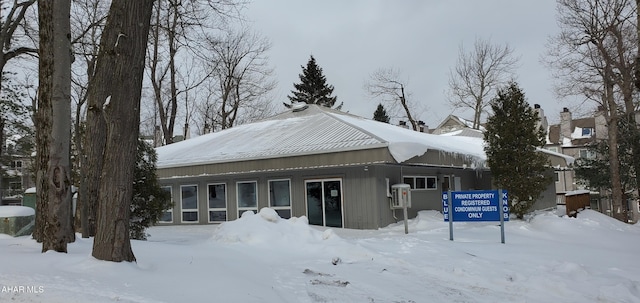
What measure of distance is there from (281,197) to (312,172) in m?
1.79

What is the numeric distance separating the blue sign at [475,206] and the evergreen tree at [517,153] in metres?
3.92

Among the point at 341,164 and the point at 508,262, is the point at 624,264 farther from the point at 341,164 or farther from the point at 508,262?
the point at 341,164

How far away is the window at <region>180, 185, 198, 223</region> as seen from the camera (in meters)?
20.2

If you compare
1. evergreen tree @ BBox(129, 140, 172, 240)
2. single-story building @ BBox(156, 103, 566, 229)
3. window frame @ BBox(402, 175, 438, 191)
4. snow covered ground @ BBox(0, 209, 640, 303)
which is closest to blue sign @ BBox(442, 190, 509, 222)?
snow covered ground @ BBox(0, 209, 640, 303)

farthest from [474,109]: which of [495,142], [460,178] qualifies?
[495,142]

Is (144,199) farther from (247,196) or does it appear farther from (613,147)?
(613,147)

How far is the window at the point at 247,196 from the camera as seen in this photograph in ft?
60.7

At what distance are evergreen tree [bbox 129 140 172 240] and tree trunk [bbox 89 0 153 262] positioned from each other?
587 centimetres

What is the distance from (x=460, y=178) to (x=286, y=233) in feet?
45.2

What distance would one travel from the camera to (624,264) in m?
9.84

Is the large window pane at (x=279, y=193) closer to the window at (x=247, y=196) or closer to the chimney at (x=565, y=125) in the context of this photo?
the window at (x=247, y=196)

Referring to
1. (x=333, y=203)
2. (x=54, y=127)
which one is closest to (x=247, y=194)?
(x=333, y=203)

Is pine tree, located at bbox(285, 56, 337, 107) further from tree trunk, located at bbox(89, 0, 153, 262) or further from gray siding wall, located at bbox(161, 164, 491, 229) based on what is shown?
tree trunk, located at bbox(89, 0, 153, 262)

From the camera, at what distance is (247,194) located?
1875cm
